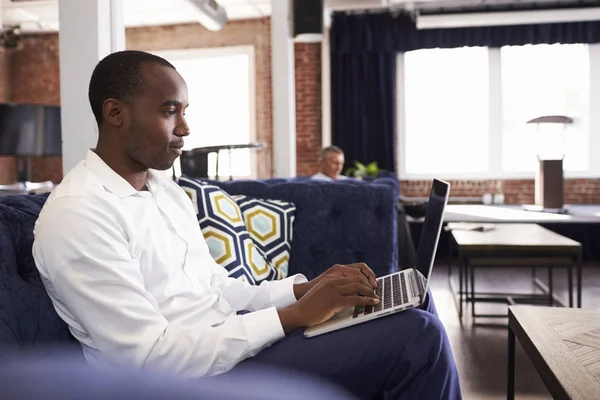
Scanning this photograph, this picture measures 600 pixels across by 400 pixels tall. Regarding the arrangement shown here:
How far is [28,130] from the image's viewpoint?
3.89 metres

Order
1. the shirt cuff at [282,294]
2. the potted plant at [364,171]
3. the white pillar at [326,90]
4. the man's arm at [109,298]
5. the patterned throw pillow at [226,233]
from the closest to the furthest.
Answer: the man's arm at [109,298] → the shirt cuff at [282,294] → the patterned throw pillow at [226,233] → the potted plant at [364,171] → the white pillar at [326,90]

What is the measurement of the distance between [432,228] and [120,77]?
2.77 ft

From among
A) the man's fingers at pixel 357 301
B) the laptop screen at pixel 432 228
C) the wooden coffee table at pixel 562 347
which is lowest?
the wooden coffee table at pixel 562 347

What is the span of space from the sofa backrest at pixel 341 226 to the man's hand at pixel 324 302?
95cm

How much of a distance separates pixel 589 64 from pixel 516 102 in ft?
3.02

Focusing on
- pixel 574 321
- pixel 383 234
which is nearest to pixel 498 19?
pixel 383 234

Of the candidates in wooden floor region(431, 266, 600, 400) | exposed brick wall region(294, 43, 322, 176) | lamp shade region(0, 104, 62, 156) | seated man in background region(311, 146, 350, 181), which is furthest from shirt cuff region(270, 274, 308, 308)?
exposed brick wall region(294, 43, 322, 176)

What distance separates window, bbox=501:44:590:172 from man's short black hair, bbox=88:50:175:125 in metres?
6.44

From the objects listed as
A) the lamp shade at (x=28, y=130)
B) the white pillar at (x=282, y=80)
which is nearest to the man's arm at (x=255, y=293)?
the lamp shade at (x=28, y=130)

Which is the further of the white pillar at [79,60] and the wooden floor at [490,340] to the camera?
the wooden floor at [490,340]

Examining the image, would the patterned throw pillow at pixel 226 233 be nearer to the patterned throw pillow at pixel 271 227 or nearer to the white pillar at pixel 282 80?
the patterned throw pillow at pixel 271 227

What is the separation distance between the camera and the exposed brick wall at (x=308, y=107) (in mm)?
7277

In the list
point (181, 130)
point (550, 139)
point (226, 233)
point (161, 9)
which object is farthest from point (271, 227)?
point (161, 9)

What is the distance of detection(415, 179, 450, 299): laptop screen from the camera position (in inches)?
54.8
